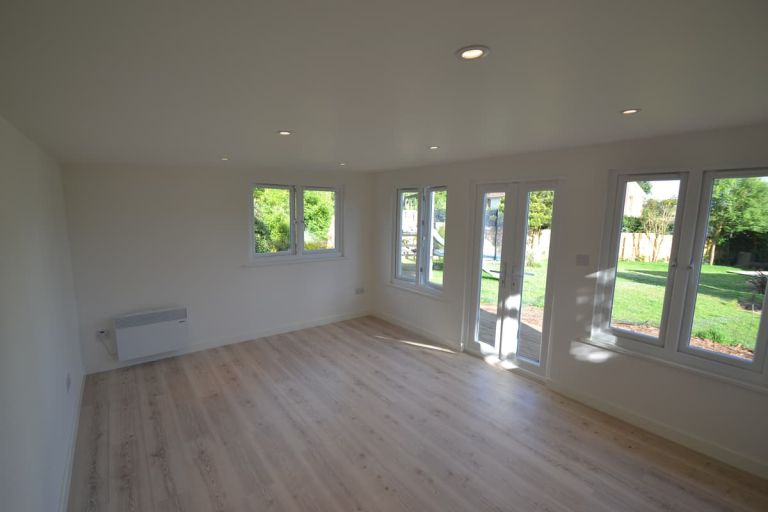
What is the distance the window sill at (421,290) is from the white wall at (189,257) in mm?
905

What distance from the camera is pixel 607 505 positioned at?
7.17 ft

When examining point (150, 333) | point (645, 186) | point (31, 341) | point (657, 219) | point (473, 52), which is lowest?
point (150, 333)

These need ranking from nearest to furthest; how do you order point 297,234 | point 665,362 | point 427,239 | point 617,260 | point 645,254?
point 665,362, point 645,254, point 617,260, point 427,239, point 297,234

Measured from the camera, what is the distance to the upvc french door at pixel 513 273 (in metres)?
3.60

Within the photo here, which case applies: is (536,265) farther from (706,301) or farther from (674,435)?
(674,435)

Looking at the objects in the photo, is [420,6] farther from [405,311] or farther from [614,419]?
[405,311]

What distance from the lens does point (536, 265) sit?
365cm

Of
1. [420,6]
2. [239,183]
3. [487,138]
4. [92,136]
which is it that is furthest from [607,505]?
[239,183]

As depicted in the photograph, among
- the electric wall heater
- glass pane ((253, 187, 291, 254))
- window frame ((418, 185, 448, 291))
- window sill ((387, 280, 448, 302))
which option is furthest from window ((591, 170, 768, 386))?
the electric wall heater

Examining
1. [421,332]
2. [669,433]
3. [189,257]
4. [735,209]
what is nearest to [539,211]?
[735,209]

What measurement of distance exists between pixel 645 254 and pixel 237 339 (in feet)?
15.1

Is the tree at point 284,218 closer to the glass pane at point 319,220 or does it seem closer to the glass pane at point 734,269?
the glass pane at point 319,220

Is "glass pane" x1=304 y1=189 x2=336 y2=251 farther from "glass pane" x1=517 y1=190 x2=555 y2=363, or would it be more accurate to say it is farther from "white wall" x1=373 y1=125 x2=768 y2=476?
"glass pane" x1=517 y1=190 x2=555 y2=363

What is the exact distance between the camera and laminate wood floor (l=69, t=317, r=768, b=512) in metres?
2.24
